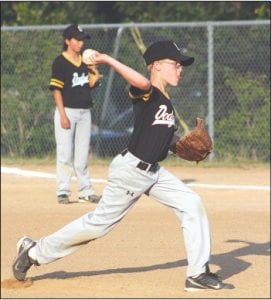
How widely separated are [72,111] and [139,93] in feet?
16.6

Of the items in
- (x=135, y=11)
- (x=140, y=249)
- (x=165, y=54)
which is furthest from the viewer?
(x=135, y=11)

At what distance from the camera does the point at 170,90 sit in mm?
16969

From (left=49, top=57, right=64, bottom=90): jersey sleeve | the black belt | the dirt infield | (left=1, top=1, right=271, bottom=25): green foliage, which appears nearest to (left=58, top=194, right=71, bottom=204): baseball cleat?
the dirt infield

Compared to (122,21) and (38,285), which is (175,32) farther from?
(38,285)

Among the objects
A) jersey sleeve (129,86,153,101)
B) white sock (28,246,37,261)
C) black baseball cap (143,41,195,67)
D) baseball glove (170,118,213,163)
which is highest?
black baseball cap (143,41,195,67)

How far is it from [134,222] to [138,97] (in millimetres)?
3880

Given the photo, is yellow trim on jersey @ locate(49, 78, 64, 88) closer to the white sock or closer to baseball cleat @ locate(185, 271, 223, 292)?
the white sock

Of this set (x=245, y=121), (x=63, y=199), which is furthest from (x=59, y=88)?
(x=245, y=121)

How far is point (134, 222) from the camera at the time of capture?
35.7ft

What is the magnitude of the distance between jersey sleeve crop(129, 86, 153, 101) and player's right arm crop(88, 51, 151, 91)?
0.22 feet

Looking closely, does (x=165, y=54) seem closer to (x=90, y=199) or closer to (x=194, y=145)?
(x=194, y=145)

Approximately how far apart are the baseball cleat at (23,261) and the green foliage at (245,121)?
917 centimetres

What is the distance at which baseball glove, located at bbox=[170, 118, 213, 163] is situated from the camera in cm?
772

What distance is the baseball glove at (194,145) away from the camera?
25.3 ft
